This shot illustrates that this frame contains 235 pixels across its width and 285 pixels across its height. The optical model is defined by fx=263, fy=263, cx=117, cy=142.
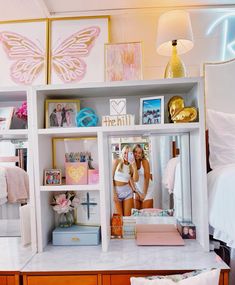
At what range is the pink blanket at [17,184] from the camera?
169 cm

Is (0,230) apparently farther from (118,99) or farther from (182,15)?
(182,15)

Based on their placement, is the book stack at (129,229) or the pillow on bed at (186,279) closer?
the pillow on bed at (186,279)

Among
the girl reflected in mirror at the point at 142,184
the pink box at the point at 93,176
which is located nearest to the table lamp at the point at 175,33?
the girl reflected in mirror at the point at 142,184

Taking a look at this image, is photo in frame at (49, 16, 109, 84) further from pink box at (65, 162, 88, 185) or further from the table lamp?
pink box at (65, 162, 88, 185)

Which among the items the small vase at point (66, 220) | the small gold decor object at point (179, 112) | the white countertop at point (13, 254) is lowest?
the white countertop at point (13, 254)

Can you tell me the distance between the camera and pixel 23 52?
6.08ft

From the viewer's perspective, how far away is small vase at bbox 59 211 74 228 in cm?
170

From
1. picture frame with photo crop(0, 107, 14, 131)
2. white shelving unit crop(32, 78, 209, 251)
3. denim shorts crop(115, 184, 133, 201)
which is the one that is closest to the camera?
white shelving unit crop(32, 78, 209, 251)

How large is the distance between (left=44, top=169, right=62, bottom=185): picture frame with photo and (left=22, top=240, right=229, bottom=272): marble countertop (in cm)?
38

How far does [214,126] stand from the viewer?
5.27 ft

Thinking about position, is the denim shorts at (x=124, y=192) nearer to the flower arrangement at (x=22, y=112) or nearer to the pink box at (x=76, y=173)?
the pink box at (x=76, y=173)

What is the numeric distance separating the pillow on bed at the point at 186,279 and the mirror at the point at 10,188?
99cm

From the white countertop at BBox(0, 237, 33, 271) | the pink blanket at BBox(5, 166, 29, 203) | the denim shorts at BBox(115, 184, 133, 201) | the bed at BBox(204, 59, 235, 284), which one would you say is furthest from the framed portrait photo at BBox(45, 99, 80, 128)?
the bed at BBox(204, 59, 235, 284)

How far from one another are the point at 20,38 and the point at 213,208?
5.51 ft
